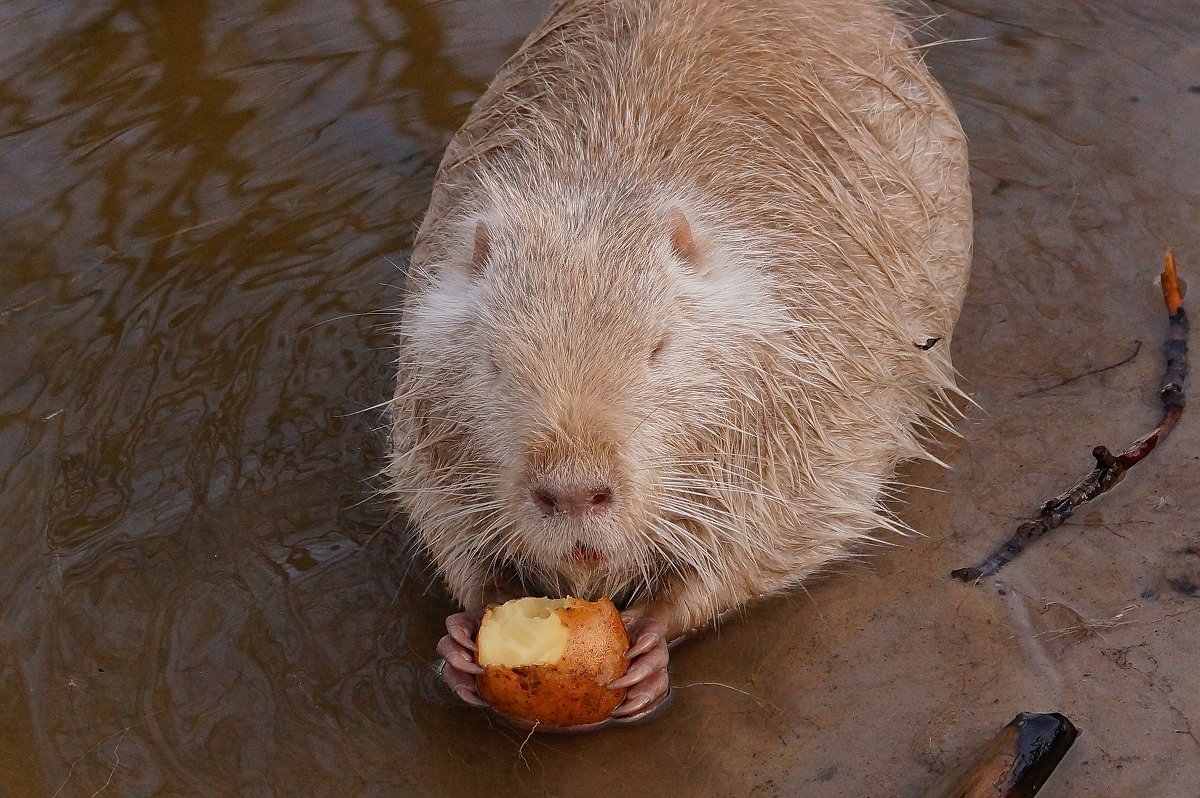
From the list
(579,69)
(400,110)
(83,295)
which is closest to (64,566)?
(83,295)

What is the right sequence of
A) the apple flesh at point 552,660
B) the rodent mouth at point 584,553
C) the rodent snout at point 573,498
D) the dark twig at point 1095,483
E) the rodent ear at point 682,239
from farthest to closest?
the dark twig at point 1095,483, the rodent ear at point 682,239, the apple flesh at point 552,660, the rodent mouth at point 584,553, the rodent snout at point 573,498

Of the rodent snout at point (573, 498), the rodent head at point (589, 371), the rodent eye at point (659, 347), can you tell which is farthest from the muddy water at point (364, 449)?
the rodent eye at point (659, 347)

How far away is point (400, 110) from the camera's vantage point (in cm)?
496

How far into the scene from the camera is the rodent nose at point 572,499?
254cm

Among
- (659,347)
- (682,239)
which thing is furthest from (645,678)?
(682,239)

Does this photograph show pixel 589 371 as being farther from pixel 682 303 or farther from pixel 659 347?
pixel 682 303

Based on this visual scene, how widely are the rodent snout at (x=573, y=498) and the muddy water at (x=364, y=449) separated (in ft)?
2.20

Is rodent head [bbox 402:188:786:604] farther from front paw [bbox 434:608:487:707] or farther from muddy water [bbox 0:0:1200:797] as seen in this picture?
muddy water [bbox 0:0:1200:797]

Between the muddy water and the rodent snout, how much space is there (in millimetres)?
669

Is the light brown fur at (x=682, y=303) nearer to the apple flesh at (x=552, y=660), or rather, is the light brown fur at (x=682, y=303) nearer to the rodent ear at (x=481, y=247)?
the rodent ear at (x=481, y=247)

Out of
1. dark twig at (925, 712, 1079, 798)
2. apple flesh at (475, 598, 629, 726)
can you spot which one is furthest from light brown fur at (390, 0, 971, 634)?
dark twig at (925, 712, 1079, 798)

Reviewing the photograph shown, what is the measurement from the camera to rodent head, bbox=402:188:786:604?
260 cm

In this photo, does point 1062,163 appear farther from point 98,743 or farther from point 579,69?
point 98,743

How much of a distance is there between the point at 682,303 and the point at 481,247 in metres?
0.46
